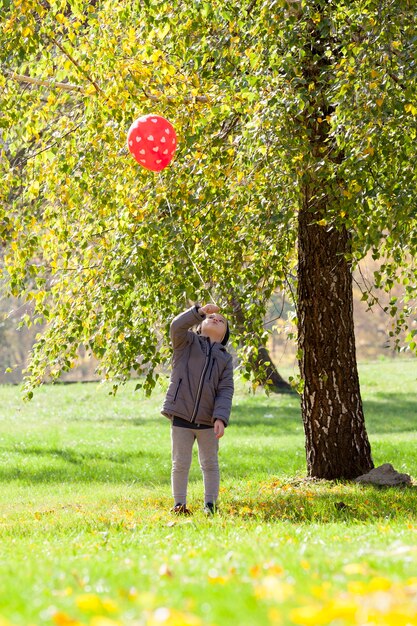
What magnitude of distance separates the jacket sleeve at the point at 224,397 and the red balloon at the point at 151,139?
1668 millimetres

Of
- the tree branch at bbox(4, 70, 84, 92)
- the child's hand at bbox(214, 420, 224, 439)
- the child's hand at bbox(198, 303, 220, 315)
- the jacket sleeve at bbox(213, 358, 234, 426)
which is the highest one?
the tree branch at bbox(4, 70, 84, 92)

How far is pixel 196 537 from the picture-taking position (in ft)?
18.6

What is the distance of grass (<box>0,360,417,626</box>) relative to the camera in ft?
9.22

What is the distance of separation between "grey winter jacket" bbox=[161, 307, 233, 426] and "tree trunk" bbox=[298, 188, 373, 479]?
1712mm

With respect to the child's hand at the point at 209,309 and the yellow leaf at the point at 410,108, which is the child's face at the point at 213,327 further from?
the yellow leaf at the point at 410,108

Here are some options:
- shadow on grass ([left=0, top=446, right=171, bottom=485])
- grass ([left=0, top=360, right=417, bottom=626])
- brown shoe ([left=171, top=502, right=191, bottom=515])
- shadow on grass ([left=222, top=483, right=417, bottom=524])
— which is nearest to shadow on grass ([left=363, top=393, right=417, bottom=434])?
grass ([left=0, top=360, right=417, bottom=626])

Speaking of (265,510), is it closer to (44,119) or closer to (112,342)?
(112,342)

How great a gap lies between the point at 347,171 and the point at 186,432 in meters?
2.29

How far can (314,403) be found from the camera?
884cm

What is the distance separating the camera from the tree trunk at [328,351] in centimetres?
870

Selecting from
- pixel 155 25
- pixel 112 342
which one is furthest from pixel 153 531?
pixel 155 25

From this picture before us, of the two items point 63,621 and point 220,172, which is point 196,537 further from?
point 220,172

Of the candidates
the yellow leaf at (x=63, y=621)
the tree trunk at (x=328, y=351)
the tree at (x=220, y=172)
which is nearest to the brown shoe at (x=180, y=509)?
the tree at (x=220, y=172)

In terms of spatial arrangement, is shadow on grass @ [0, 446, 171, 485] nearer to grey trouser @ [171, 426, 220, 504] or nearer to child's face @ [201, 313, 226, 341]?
grey trouser @ [171, 426, 220, 504]
